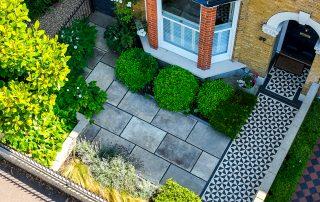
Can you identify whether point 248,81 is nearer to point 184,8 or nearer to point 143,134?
point 184,8

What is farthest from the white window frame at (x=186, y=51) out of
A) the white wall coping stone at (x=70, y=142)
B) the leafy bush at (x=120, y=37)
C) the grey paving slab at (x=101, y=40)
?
the white wall coping stone at (x=70, y=142)

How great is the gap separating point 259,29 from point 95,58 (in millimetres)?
5453

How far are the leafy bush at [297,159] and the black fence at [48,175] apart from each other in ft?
16.1

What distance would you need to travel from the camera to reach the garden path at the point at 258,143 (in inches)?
577

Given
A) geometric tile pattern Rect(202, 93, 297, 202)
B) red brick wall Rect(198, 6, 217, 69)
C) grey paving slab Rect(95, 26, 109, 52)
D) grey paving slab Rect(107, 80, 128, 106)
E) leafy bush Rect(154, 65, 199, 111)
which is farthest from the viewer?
grey paving slab Rect(95, 26, 109, 52)

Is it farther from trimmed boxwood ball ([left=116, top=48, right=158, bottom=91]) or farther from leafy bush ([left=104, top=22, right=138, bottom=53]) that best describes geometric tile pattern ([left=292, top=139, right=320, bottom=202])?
leafy bush ([left=104, top=22, right=138, bottom=53])

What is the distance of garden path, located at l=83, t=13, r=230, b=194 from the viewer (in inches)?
591

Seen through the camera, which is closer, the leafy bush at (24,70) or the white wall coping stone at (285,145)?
the leafy bush at (24,70)

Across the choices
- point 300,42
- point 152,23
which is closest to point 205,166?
point 152,23

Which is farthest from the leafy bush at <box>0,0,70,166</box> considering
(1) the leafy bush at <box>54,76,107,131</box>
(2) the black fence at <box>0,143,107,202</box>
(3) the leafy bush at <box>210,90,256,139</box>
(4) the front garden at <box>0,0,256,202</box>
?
(3) the leafy bush at <box>210,90,256,139</box>

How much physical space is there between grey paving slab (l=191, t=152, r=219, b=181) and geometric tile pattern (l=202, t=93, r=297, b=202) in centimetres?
17

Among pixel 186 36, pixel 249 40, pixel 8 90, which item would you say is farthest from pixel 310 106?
pixel 8 90

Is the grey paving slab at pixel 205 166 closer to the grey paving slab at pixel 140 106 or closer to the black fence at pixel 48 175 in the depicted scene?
the grey paving slab at pixel 140 106

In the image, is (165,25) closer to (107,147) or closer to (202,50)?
(202,50)
